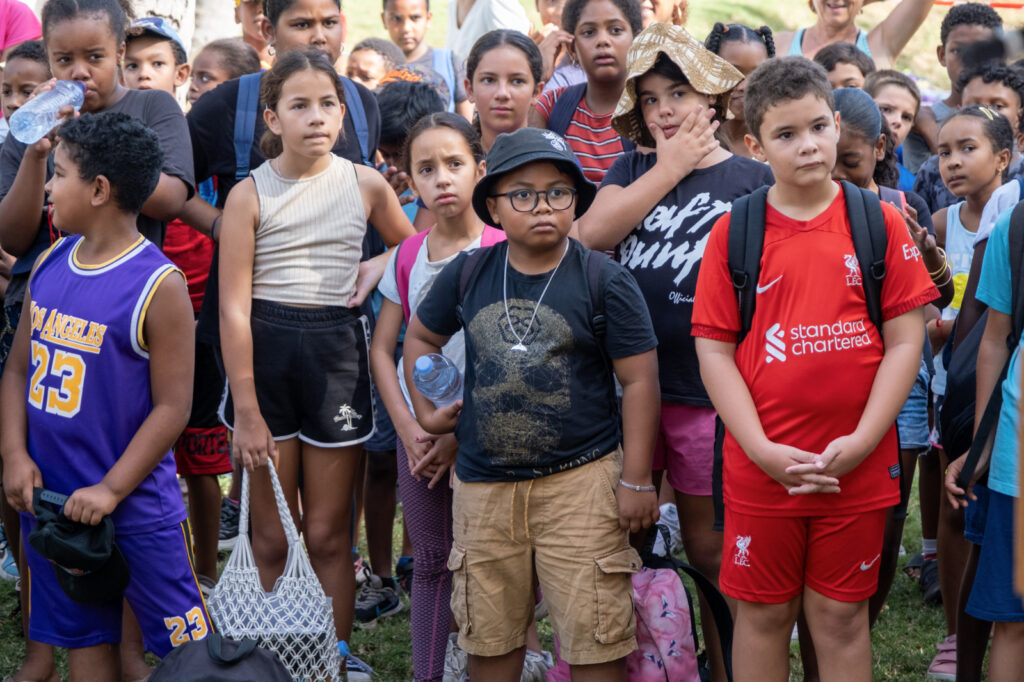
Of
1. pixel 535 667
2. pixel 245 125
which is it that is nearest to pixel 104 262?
pixel 245 125

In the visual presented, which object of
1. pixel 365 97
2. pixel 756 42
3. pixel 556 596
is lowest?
pixel 556 596

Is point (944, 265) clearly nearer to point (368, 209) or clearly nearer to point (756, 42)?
point (756, 42)

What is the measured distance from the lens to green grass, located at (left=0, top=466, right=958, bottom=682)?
420 centimetres

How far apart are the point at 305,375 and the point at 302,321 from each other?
186mm

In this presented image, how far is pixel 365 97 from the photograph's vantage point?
4484 mm

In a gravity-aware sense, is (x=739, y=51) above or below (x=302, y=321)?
above

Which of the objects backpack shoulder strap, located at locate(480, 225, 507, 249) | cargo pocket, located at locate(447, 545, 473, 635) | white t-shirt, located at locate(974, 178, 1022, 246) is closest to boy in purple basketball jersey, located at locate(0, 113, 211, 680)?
cargo pocket, located at locate(447, 545, 473, 635)

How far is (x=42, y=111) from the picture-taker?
383 cm

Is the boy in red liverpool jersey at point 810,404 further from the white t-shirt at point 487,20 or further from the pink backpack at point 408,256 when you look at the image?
the white t-shirt at point 487,20

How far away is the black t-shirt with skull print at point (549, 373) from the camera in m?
3.27

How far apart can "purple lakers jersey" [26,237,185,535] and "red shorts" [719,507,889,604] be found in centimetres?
173

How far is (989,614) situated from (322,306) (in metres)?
2.30

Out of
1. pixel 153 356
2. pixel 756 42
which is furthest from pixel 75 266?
pixel 756 42

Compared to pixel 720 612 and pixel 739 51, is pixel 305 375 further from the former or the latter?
pixel 739 51
